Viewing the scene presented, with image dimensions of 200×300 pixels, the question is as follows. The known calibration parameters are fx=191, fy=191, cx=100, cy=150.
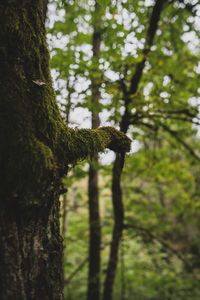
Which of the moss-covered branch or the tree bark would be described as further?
the tree bark

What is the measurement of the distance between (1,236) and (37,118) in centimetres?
65

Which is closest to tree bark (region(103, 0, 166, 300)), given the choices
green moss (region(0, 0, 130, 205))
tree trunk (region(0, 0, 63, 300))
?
green moss (region(0, 0, 130, 205))

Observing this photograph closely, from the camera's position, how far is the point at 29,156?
3.23 feet

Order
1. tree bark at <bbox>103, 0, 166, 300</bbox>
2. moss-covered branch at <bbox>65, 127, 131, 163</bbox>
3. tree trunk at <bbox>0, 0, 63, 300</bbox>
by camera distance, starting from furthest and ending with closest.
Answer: tree bark at <bbox>103, 0, 166, 300</bbox> < moss-covered branch at <bbox>65, 127, 131, 163</bbox> < tree trunk at <bbox>0, 0, 63, 300</bbox>

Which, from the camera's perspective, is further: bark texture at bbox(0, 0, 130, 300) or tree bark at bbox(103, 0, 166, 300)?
tree bark at bbox(103, 0, 166, 300)

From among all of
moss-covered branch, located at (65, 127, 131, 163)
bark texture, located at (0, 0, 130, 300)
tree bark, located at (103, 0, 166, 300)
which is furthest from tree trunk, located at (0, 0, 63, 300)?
tree bark, located at (103, 0, 166, 300)

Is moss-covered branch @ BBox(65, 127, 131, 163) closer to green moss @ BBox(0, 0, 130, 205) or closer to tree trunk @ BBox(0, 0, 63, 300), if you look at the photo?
green moss @ BBox(0, 0, 130, 205)

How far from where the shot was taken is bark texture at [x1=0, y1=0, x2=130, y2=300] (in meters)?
0.94

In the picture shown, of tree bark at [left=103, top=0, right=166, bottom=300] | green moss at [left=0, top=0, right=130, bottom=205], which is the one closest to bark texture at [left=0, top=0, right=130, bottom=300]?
green moss at [left=0, top=0, right=130, bottom=205]

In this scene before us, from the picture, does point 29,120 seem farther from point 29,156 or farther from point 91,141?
point 91,141

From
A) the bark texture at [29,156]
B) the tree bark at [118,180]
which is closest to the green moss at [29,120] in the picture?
the bark texture at [29,156]

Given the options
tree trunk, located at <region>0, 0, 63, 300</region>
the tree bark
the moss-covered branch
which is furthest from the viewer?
the tree bark

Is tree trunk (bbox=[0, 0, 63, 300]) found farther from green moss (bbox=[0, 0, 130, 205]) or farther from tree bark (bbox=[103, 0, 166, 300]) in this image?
tree bark (bbox=[103, 0, 166, 300])

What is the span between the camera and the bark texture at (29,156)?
943 millimetres
